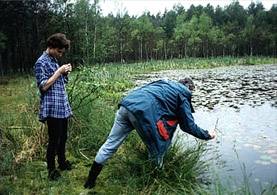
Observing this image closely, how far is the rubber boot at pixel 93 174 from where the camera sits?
4.15 meters

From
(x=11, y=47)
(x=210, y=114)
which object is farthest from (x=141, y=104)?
(x=11, y=47)

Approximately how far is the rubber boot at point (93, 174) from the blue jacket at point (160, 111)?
1.99ft

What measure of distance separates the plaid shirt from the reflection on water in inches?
81.2

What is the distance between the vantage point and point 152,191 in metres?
4.12

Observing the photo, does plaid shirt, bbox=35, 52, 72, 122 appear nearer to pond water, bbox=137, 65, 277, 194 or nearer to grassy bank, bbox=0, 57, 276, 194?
grassy bank, bbox=0, 57, 276, 194

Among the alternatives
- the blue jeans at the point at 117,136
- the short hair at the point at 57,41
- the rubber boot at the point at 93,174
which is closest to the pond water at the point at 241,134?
the blue jeans at the point at 117,136

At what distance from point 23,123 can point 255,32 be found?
177 ft

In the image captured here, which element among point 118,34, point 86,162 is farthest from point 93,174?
point 118,34

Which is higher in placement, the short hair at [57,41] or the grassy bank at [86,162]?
the short hair at [57,41]

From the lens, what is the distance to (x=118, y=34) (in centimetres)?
4906

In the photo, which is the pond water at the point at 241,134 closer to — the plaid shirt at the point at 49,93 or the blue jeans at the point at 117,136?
the blue jeans at the point at 117,136

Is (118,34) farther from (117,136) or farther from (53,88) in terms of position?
(117,136)

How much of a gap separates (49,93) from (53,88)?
2.9 inches

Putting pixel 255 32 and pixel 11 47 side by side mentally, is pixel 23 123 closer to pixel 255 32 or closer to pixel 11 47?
pixel 11 47
